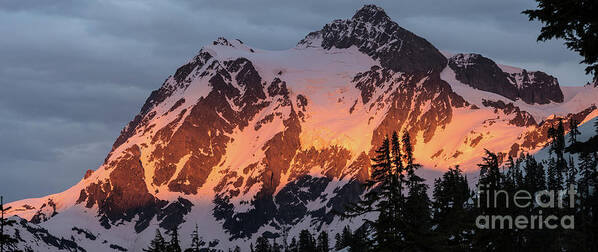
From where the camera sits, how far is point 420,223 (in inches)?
1459

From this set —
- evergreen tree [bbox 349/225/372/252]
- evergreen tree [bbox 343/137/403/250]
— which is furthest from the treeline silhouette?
evergreen tree [bbox 349/225/372/252]

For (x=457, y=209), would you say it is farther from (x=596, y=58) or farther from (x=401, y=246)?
(x=596, y=58)

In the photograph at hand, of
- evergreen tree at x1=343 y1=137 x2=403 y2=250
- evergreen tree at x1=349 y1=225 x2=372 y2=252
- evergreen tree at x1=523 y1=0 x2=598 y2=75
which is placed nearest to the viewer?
evergreen tree at x1=523 y1=0 x2=598 y2=75

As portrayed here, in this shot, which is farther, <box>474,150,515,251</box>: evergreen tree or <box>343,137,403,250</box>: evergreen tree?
<box>474,150,515,251</box>: evergreen tree

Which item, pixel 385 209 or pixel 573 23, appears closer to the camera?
pixel 573 23

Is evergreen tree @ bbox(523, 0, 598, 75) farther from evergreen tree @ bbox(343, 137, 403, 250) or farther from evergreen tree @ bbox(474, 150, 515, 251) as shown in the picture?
evergreen tree @ bbox(474, 150, 515, 251)

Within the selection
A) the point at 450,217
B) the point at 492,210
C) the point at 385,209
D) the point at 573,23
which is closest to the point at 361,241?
the point at 492,210

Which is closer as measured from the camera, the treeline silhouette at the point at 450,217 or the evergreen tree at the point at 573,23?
the evergreen tree at the point at 573,23

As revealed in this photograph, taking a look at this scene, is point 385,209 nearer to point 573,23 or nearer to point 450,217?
point 450,217

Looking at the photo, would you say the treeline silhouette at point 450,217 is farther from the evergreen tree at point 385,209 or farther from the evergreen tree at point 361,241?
the evergreen tree at point 361,241

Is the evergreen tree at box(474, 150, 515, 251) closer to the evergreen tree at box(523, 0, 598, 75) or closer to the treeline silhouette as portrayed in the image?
the treeline silhouette

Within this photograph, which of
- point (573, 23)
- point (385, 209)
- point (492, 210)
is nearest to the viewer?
point (573, 23)

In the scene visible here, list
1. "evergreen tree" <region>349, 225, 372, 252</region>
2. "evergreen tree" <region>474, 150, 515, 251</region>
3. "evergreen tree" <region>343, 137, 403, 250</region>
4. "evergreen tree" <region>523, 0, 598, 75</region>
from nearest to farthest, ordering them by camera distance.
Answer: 1. "evergreen tree" <region>523, 0, 598, 75</region>
2. "evergreen tree" <region>343, 137, 403, 250</region>
3. "evergreen tree" <region>349, 225, 372, 252</region>
4. "evergreen tree" <region>474, 150, 515, 251</region>

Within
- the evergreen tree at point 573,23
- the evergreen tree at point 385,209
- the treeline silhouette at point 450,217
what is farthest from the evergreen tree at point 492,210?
the evergreen tree at point 573,23
